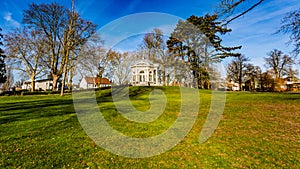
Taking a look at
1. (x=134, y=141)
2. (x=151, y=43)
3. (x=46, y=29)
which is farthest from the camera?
(x=151, y=43)

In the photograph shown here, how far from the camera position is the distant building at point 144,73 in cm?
2783

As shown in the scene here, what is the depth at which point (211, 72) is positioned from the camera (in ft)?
88.3

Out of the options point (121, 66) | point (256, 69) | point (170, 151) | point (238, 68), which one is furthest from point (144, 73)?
point (256, 69)

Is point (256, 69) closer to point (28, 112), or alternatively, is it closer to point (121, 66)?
point (121, 66)

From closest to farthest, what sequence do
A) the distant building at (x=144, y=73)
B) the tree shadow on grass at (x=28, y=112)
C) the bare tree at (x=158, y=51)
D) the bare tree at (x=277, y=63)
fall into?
the tree shadow on grass at (x=28, y=112)
the distant building at (x=144, y=73)
the bare tree at (x=158, y=51)
the bare tree at (x=277, y=63)

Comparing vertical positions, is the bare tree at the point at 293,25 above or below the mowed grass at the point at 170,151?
above

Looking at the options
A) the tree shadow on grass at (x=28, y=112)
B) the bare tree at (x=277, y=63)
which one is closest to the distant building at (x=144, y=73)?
the tree shadow on grass at (x=28, y=112)

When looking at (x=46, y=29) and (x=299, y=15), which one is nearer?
(x=299, y=15)

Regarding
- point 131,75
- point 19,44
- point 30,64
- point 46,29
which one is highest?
point 46,29

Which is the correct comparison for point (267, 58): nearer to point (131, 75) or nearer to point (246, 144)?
point (131, 75)

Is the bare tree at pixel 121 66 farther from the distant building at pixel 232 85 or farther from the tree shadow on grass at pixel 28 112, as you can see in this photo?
the distant building at pixel 232 85

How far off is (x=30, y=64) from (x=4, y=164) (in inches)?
1198

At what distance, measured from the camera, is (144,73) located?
28359mm

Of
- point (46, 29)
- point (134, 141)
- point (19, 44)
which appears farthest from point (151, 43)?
point (134, 141)
